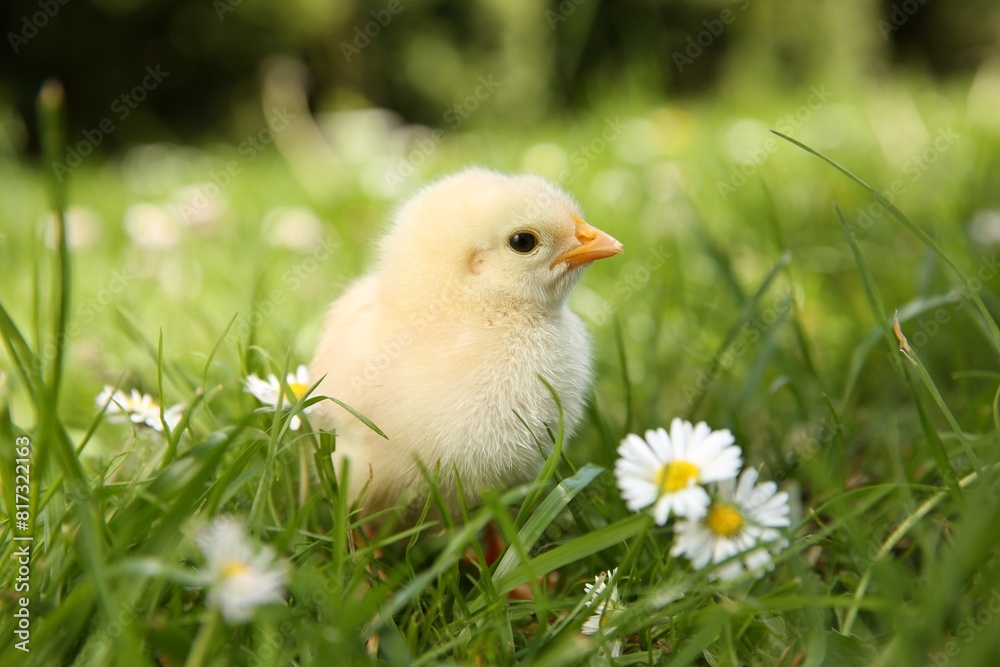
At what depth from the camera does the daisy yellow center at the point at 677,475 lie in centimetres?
134

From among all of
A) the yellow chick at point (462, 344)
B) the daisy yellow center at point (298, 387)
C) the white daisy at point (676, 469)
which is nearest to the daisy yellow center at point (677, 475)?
the white daisy at point (676, 469)

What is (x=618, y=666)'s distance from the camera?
4.20 feet

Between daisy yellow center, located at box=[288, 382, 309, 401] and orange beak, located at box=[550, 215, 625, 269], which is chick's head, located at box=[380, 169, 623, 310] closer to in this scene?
orange beak, located at box=[550, 215, 625, 269]

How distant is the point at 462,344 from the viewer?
5.49 feet

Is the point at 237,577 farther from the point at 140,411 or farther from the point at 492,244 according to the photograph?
the point at 492,244

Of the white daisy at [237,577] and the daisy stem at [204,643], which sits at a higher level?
the white daisy at [237,577]

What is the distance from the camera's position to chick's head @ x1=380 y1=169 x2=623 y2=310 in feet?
5.85

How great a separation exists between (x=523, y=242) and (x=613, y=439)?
0.51 meters

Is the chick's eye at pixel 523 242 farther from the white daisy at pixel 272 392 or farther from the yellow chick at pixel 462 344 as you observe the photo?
the white daisy at pixel 272 392

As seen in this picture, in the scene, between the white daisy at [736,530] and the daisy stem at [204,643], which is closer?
the daisy stem at [204,643]

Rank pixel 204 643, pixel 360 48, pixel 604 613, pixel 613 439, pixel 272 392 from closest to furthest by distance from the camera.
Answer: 1. pixel 204 643
2. pixel 604 613
3. pixel 272 392
4. pixel 613 439
5. pixel 360 48

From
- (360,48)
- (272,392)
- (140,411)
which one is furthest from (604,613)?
(360,48)

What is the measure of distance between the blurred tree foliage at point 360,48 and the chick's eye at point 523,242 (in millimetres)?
9322

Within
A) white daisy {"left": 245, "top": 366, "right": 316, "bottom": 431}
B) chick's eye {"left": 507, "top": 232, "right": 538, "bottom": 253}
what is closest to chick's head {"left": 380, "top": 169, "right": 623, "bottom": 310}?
chick's eye {"left": 507, "top": 232, "right": 538, "bottom": 253}
